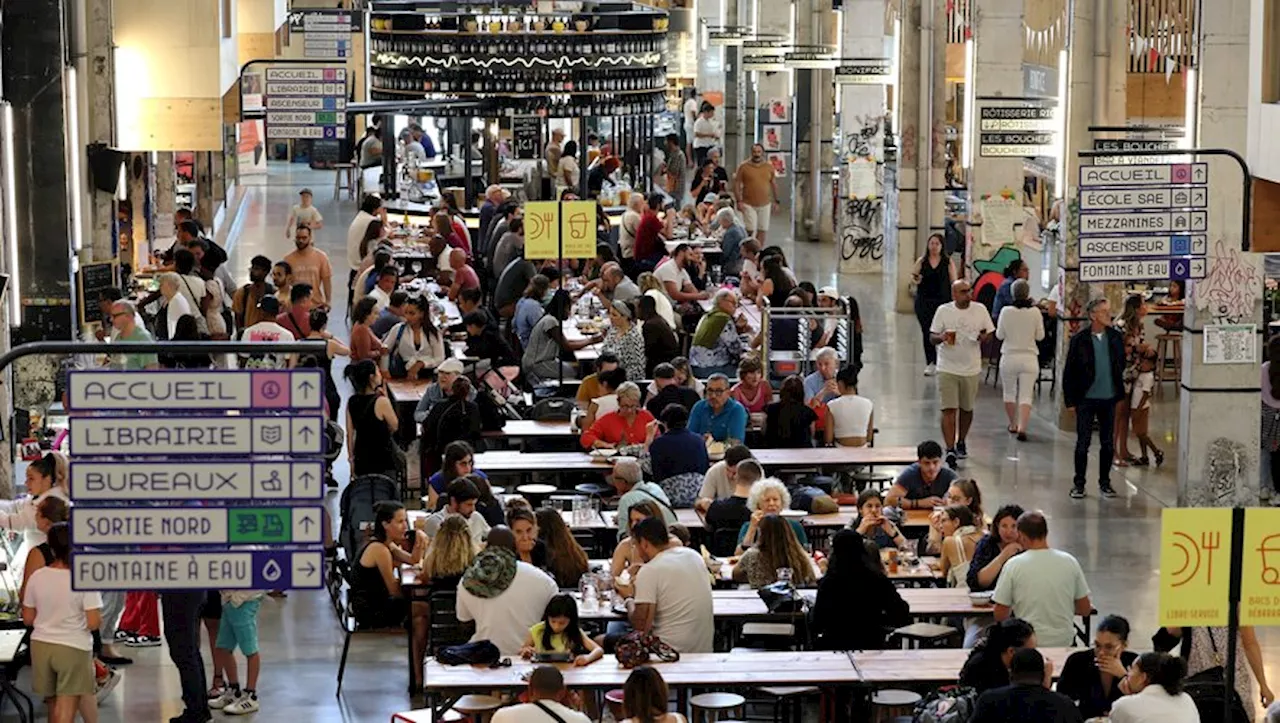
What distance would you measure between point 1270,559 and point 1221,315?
6.73 m

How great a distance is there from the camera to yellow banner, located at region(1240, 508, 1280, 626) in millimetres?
9617

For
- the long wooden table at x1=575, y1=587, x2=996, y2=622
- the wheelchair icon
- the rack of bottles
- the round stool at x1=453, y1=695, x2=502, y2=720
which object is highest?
the rack of bottles

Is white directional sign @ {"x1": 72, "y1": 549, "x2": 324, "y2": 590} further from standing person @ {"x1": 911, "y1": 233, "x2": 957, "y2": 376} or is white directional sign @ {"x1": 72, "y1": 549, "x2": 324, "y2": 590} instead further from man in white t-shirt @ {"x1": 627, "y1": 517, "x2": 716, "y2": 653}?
standing person @ {"x1": 911, "y1": 233, "x2": 957, "y2": 376}

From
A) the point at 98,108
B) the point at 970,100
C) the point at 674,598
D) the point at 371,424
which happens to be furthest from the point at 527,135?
the point at 674,598

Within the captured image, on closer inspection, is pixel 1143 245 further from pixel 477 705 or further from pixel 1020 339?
pixel 477 705

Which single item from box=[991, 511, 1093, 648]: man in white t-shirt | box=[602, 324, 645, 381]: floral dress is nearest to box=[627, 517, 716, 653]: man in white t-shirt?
box=[991, 511, 1093, 648]: man in white t-shirt

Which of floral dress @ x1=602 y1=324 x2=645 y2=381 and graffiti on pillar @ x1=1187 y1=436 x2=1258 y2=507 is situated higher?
floral dress @ x1=602 y1=324 x2=645 y2=381

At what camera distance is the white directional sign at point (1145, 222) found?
1595cm

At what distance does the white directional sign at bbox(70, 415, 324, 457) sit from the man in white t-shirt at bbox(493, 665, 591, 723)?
1.79m

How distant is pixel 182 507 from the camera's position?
9250 mm

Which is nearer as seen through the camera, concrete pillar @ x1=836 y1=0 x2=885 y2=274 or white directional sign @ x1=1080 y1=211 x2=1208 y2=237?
white directional sign @ x1=1080 y1=211 x2=1208 y2=237

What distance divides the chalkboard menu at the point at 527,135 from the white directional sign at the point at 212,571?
21850 mm

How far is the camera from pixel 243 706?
13008 mm

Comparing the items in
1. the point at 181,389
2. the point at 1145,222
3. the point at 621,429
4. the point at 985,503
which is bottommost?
the point at 985,503
